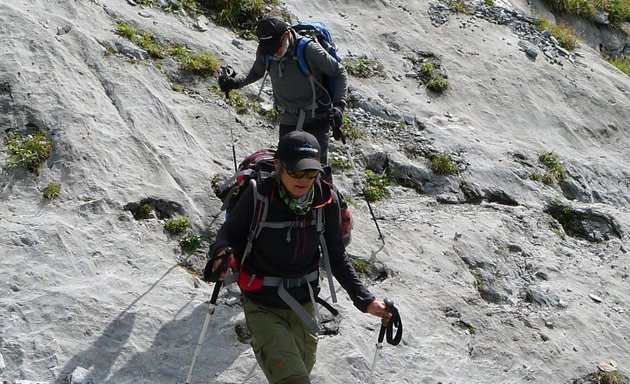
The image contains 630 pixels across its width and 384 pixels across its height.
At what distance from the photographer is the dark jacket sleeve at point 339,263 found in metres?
6.92

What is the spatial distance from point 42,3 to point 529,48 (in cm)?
1062

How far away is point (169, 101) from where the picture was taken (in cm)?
1216

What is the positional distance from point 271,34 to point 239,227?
3.12m

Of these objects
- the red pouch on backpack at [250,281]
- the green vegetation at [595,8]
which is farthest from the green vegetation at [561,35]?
the red pouch on backpack at [250,281]

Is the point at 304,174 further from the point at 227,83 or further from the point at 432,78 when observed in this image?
the point at 432,78

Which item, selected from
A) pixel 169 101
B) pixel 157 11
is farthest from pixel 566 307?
pixel 157 11

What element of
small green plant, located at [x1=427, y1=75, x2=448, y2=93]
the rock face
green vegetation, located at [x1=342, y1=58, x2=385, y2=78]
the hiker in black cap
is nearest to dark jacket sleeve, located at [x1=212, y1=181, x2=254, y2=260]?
the hiker in black cap

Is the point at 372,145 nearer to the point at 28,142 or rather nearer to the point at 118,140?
the point at 118,140

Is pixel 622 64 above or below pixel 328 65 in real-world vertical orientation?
below

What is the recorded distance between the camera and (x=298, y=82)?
31.6 ft

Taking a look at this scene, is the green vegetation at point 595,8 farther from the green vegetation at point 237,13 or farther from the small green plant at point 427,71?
the green vegetation at point 237,13

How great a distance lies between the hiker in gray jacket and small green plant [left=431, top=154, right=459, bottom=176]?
12.2 feet

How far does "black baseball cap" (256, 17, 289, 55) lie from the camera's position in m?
9.05

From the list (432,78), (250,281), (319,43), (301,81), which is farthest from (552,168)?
(250,281)
